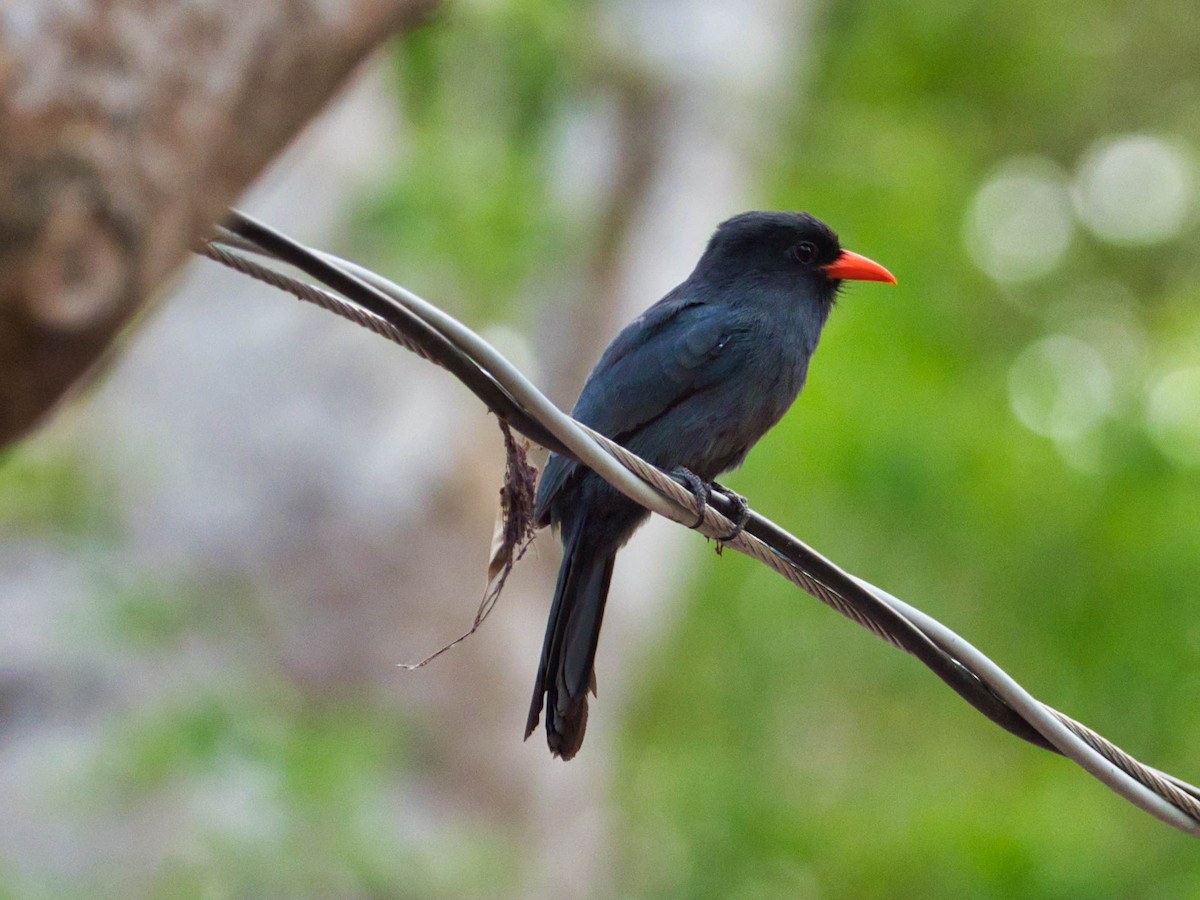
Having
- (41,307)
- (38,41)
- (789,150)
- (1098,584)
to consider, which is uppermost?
(38,41)

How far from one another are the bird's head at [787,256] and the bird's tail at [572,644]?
106 centimetres

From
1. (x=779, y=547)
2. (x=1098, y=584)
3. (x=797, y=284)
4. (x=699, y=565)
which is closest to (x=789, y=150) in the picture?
(x=699, y=565)

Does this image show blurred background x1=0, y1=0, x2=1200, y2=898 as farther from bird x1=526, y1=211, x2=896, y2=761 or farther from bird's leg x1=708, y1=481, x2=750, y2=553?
bird's leg x1=708, y1=481, x2=750, y2=553

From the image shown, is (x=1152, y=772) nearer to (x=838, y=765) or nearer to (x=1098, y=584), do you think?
(x=1098, y=584)

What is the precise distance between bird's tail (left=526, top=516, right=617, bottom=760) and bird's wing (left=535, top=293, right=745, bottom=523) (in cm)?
19

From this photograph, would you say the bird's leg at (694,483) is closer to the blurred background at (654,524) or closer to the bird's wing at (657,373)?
the bird's wing at (657,373)

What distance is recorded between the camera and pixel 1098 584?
12.5m

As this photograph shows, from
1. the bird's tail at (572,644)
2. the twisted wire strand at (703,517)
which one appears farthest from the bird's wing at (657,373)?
the twisted wire strand at (703,517)

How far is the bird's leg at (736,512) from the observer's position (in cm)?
332

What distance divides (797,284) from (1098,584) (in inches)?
336

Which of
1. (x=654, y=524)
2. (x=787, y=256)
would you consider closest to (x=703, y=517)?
(x=787, y=256)

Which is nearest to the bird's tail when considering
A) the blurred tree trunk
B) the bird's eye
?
the bird's eye

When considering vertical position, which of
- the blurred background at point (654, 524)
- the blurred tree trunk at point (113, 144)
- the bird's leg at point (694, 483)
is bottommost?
the blurred background at point (654, 524)

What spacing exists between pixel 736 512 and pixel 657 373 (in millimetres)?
772
